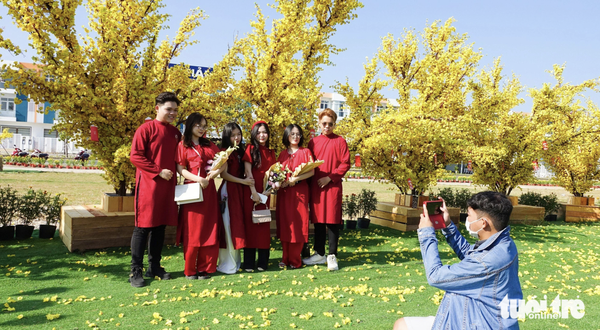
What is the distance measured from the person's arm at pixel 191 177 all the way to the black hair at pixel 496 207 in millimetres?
2907

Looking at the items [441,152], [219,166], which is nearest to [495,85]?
[441,152]

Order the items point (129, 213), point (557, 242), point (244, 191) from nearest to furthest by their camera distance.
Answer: point (244, 191) → point (129, 213) → point (557, 242)

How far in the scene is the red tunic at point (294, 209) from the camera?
4902 millimetres

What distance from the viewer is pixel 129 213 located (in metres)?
Result: 5.87

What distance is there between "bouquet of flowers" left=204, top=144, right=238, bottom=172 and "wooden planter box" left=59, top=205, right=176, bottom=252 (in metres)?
2.14

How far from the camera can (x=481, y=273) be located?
72.5 inches

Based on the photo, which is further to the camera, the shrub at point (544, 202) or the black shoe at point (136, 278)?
the shrub at point (544, 202)

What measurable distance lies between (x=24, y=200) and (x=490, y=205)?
6.96 meters

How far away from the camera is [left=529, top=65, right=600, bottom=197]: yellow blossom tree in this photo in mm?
11141

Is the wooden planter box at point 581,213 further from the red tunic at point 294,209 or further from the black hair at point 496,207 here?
the black hair at point 496,207

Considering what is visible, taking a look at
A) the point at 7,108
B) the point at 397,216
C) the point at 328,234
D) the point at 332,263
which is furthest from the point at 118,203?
the point at 7,108

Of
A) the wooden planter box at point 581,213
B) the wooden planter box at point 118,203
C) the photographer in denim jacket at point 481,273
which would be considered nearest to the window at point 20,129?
the wooden planter box at point 118,203

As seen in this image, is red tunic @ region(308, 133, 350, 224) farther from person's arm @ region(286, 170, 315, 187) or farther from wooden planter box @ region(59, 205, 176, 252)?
wooden planter box @ region(59, 205, 176, 252)

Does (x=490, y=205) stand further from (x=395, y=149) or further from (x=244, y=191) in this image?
(x=395, y=149)
